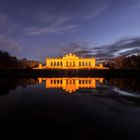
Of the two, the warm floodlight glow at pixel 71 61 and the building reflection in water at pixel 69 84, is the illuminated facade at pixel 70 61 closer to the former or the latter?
the warm floodlight glow at pixel 71 61

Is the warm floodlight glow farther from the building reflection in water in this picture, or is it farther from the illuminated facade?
the building reflection in water

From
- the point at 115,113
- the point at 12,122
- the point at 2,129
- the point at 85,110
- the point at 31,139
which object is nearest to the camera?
the point at 31,139

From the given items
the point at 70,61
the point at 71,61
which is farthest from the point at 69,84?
the point at 71,61

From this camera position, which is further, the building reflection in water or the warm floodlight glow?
the warm floodlight glow

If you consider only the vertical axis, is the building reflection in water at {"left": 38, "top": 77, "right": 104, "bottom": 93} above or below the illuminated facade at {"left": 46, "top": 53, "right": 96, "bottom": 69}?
Answer: below

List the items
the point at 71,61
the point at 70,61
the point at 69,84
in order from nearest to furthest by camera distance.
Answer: the point at 69,84, the point at 70,61, the point at 71,61

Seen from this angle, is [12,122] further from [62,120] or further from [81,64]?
[81,64]

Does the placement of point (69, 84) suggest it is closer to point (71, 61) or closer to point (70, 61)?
point (70, 61)

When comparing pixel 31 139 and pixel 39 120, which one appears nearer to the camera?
pixel 31 139

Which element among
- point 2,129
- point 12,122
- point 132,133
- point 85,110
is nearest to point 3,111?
point 12,122

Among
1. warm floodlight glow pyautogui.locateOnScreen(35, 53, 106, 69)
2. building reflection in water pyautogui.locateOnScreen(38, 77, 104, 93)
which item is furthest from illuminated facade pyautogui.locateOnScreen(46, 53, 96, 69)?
building reflection in water pyautogui.locateOnScreen(38, 77, 104, 93)

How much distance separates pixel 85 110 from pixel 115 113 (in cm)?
189

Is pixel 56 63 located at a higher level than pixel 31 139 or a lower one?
higher

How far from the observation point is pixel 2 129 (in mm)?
8805
